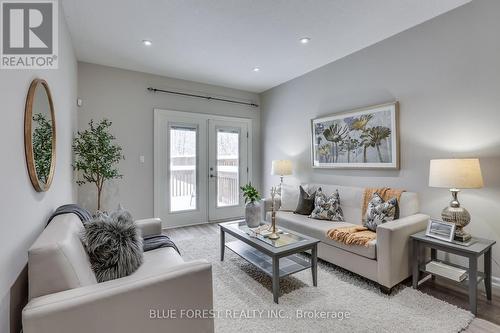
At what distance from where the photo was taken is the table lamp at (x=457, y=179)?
6.66ft

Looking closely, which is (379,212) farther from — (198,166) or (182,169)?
(182,169)

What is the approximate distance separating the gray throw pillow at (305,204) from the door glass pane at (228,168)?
1.86m

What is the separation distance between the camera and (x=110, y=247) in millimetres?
1503

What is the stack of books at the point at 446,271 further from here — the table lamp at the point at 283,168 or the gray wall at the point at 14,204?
the gray wall at the point at 14,204

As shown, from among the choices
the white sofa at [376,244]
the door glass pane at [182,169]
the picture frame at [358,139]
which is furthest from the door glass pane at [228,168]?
the white sofa at [376,244]

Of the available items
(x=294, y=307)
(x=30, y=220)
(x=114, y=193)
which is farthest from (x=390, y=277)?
(x=114, y=193)

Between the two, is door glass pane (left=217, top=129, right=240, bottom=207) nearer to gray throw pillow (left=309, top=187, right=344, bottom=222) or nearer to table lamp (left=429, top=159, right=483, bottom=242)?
gray throw pillow (left=309, top=187, right=344, bottom=222)

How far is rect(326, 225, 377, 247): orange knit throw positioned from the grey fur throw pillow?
6.09ft

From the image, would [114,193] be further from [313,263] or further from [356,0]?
[356,0]

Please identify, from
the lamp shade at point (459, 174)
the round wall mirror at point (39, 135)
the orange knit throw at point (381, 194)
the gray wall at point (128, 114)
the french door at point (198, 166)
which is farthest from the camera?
the french door at point (198, 166)

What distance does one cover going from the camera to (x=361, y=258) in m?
2.35

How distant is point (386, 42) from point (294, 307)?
3.09 m

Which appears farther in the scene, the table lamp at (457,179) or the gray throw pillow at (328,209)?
the gray throw pillow at (328,209)

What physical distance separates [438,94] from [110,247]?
3.23m
